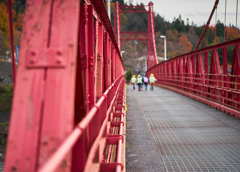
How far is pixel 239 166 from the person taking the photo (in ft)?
16.0

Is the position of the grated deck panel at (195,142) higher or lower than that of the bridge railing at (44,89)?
lower

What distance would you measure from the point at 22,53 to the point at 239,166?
4.10 m

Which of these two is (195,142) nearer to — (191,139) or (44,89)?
(191,139)

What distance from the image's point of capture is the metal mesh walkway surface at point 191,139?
5.06m

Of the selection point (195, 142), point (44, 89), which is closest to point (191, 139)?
point (195, 142)

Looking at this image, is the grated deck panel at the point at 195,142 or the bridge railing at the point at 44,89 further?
the grated deck panel at the point at 195,142

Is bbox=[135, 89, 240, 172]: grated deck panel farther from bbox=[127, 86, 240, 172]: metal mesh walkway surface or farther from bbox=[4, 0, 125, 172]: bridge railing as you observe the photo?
bbox=[4, 0, 125, 172]: bridge railing

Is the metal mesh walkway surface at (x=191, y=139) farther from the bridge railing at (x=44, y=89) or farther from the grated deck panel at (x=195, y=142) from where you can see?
the bridge railing at (x=44, y=89)

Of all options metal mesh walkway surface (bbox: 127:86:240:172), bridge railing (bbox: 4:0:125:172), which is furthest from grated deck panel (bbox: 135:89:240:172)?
bridge railing (bbox: 4:0:125:172)

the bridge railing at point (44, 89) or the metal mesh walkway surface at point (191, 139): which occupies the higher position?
the bridge railing at point (44, 89)

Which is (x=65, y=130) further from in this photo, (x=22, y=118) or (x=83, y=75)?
(x=83, y=75)

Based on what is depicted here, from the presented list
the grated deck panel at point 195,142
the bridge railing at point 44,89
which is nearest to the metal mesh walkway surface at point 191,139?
the grated deck panel at point 195,142

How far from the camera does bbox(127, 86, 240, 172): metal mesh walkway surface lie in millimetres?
5062

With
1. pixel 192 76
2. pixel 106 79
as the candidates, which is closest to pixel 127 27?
pixel 192 76
